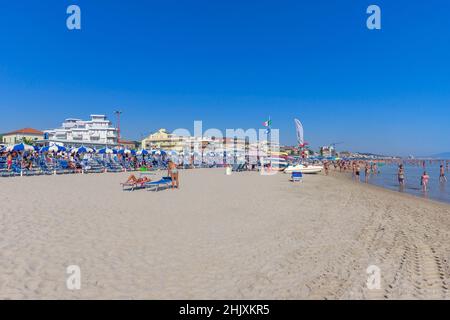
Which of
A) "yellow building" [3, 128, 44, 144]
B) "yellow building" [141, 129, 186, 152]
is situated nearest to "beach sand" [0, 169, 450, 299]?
"yellow building" [3, 128, 44, 144]

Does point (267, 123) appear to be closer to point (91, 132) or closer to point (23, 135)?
point (91, 132)

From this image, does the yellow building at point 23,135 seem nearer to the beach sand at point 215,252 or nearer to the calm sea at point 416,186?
the calm sea at point 416,186

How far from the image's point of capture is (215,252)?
4.78 meters

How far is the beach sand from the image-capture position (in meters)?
3.48

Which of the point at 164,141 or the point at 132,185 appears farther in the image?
the point at 164,141

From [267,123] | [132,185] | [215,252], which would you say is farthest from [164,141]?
[215,252]

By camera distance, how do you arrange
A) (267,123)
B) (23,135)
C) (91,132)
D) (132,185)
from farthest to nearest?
(23,135) → (91,132) → (267,123) → (132,185)

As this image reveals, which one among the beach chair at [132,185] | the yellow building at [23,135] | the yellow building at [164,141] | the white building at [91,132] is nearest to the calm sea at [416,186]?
the beach chair at [132,185]

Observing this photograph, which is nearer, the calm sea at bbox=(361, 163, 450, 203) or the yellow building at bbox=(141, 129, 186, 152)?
the calm sea at bbox=(361, 163, 450, 203)

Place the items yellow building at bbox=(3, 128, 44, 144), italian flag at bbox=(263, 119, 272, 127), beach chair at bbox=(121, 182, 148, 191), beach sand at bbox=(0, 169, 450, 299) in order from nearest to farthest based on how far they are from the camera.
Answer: beach sand at bbox=(0, 169, 450, 299) → beach chair at bbox=(121, 182, 148, 191) → italian flag at bbox=(263, 119, 272, 127) → yellow building at bbox=(3, 128, 44, 144)

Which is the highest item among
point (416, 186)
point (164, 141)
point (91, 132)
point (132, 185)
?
point (91, 132)

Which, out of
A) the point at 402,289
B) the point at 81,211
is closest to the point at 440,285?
the point at 402,289

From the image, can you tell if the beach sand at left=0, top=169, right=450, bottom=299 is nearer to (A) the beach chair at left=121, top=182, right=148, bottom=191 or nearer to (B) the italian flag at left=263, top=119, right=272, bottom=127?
(A) the beach chair at left=121, top=182, right=148, bottom=191
